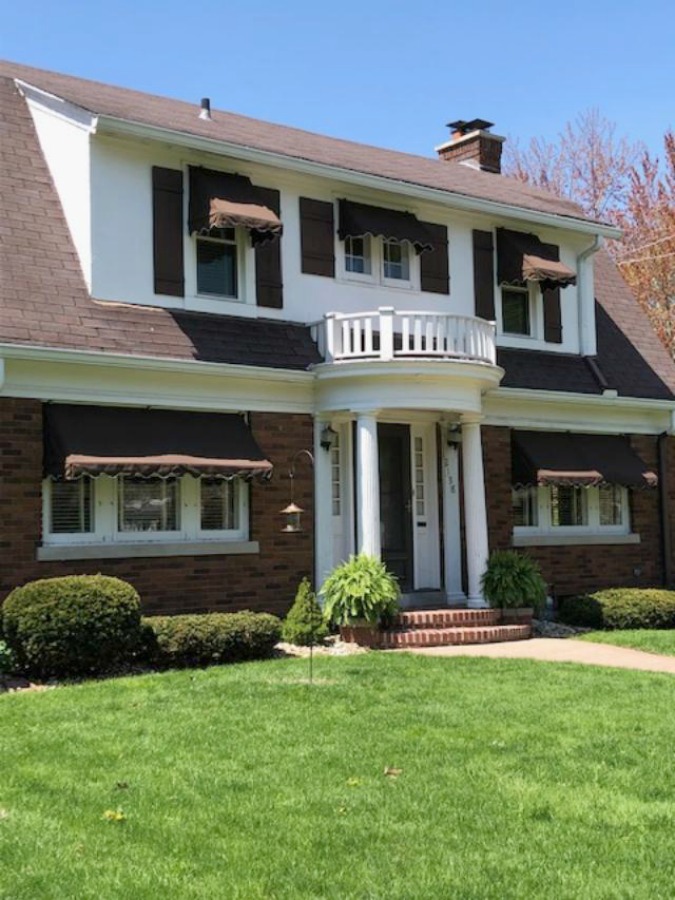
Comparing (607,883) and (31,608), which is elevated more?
(31,608)

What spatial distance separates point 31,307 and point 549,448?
327 inches

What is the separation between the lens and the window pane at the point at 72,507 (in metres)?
12.5

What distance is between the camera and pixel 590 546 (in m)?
17.4

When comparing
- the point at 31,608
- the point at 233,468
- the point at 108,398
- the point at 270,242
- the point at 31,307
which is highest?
the point at 270,242

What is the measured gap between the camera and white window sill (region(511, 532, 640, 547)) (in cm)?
1661

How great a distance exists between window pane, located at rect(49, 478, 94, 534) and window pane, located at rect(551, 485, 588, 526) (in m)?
7.83

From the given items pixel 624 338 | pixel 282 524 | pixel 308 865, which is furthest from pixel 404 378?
pixel 308 865

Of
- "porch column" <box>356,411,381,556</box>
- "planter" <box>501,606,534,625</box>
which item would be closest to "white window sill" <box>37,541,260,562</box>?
"porch column" <box>356,411,381,556</box>

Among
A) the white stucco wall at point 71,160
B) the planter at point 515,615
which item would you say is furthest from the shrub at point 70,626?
the planter at point 515,615

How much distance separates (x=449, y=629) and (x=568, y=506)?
4624mm

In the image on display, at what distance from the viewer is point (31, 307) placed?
40.8 feet

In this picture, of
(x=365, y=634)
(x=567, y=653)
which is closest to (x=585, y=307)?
(x=567, y=653)

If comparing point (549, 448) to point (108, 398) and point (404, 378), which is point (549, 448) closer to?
point (404, 378)

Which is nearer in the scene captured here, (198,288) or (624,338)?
(198,288)
